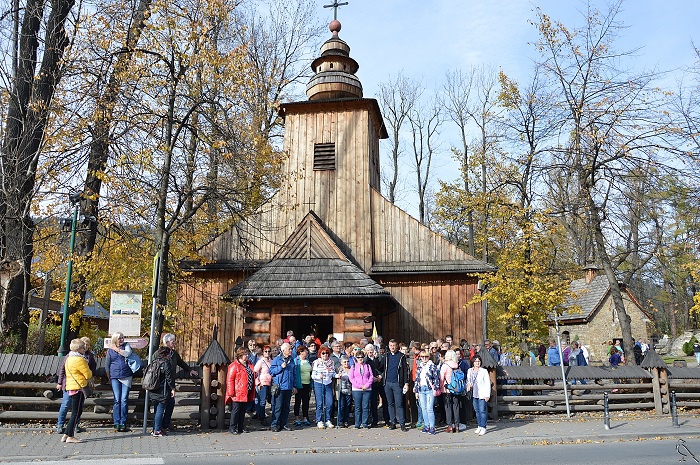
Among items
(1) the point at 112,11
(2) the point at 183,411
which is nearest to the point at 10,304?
(2) the point at 183,411

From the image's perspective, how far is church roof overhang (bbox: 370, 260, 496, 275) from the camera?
18.6 m

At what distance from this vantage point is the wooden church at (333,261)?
17.1 meters

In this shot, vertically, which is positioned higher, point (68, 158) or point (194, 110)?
point (194, 110)

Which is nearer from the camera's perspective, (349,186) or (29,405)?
(29,405)

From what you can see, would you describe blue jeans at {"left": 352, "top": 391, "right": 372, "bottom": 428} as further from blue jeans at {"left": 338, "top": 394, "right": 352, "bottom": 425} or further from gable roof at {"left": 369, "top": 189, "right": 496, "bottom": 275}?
gable roof at {"left": 369, "top": 189, "right": 496, "bottom": 275}

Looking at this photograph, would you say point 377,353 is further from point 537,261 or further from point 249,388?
point 537,261

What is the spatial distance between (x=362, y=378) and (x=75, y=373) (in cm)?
493

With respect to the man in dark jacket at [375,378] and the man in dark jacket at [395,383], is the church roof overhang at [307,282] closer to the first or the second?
the man in dark jacket at [375,378]

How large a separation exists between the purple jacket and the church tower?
8.63 metres

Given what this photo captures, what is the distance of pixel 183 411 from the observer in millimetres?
11867

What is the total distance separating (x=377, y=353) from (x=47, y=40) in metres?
9.99

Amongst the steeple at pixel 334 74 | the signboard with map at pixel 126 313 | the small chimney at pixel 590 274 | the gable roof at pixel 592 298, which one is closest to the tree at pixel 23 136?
the signboard with map at pixel 126 313

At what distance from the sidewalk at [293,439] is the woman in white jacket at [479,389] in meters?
0.24

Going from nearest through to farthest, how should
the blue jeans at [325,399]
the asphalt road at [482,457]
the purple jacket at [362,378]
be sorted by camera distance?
the asphalt road at [482,457] → the purple jacket at [362,378] → the blue jeans at [325,399]
